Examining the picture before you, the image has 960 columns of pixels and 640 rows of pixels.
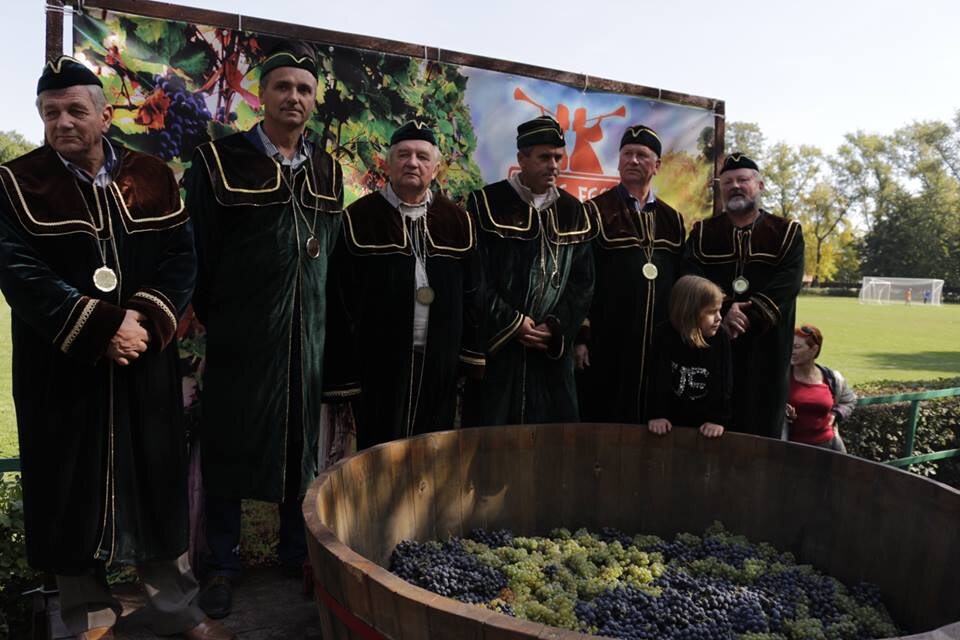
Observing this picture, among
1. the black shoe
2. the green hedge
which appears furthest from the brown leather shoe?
the green hedge

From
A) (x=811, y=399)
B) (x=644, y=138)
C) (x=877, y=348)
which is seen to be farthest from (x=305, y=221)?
(x=877, y=348)

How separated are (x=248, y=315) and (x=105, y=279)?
557mm

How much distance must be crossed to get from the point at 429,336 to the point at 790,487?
158 cm

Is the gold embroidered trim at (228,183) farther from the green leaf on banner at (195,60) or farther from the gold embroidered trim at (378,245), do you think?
the green leaf on banner at (195,60)

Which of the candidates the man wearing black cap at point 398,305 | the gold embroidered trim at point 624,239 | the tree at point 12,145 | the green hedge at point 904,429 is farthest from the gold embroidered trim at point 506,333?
the tree at point 12,145

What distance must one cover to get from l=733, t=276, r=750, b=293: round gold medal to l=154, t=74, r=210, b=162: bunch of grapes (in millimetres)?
2673

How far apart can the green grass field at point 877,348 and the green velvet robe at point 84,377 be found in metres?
6.07

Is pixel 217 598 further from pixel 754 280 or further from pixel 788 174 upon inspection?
pixel 788 174

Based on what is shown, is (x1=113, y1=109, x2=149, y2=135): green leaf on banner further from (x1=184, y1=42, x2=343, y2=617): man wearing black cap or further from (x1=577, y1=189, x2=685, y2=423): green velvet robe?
(x1=577, y1=189, x2=685, y2=423): green velvet robe

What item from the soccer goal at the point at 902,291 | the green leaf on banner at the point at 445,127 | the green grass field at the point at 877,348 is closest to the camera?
the green leaf on banner at the point at 445,127

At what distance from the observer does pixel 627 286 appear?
11.9ft

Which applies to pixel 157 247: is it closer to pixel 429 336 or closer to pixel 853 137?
pixel 429 336

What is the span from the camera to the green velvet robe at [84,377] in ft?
7.00

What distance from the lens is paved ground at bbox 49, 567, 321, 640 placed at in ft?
7.95
